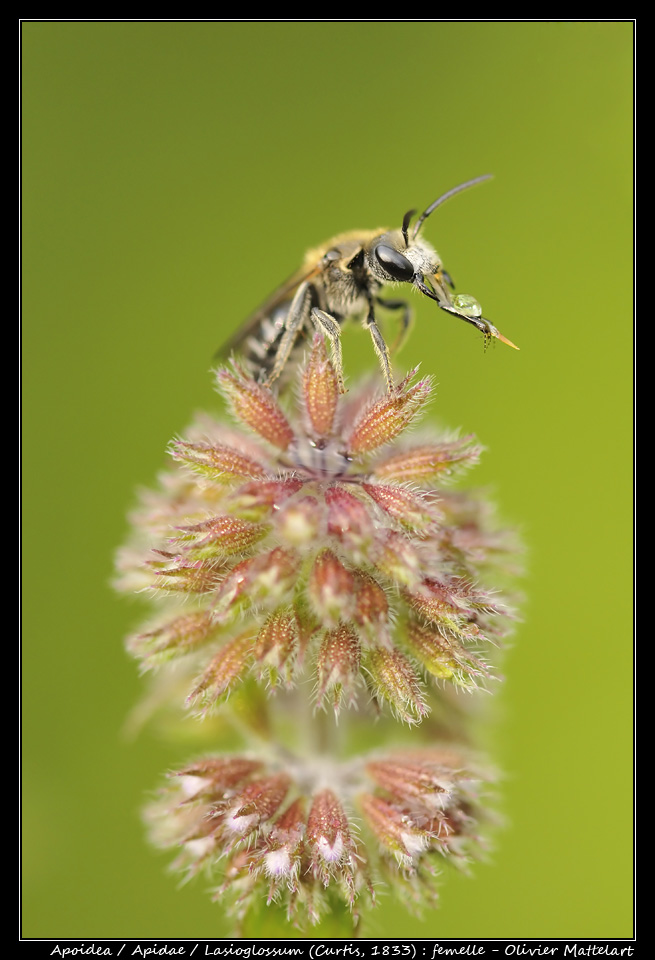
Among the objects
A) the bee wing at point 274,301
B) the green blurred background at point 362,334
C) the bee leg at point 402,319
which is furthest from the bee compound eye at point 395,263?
the green blurred background at point 362,334

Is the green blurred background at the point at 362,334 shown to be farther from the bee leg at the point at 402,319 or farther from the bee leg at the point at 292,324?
the bee leg at the point at 292,324

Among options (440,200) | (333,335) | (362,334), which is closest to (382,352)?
(333,335)

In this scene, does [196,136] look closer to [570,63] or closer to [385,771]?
[570,63]

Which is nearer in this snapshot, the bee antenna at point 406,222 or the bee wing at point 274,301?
the bee antenna at point 406,222

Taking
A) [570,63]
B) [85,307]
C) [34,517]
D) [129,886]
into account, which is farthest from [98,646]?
[570,63]

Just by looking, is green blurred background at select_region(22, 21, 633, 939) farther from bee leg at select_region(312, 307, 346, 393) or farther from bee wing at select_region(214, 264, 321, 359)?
bee leg at select_region(312, 307, 346, 393)

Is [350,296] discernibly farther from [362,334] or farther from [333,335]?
[362,334]

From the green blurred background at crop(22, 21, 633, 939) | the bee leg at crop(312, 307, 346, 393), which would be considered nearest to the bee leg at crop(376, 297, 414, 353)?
the bee leg at crop(312, 307, 346, 393)
